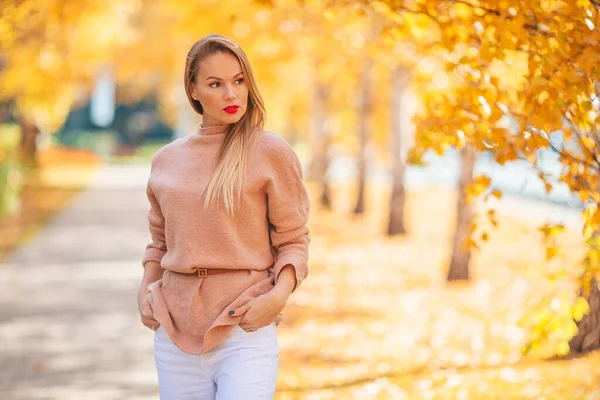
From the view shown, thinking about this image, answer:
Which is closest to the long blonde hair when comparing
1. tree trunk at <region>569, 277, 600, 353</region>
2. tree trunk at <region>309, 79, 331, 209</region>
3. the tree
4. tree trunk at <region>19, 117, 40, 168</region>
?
the tree

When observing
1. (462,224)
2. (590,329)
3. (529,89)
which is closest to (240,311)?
(529,89)

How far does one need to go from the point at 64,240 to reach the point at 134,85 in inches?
1532

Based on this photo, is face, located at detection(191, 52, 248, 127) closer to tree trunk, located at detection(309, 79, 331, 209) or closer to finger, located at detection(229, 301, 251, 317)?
finger, located at detection(229, 301, 251, 317)

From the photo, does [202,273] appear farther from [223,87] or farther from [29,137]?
[29,137]

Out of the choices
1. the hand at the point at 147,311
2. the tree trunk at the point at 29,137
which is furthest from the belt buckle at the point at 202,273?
the tree trunk at the point at 29,137

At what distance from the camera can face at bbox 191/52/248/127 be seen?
2.97 meters

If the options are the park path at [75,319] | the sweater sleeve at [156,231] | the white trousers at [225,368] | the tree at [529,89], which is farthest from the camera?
the park path at [75,319]

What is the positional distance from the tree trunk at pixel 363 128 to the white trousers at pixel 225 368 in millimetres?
14240

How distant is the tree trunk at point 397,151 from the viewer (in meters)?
15.6

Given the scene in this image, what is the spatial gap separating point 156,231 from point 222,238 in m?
0.41

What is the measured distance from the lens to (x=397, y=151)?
1592cm

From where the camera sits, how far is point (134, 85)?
173 feet

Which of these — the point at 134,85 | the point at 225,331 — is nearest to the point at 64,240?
the point at 225,331

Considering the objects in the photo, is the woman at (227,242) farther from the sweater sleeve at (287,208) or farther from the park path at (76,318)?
the park path at (76,318)
